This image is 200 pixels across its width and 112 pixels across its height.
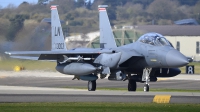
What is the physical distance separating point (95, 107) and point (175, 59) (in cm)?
693

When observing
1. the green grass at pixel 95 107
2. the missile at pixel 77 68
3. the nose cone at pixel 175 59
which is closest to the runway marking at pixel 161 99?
the green grass at pixel 95 107

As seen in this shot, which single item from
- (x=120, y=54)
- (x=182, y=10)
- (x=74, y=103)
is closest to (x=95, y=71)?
(x=120, y=54)

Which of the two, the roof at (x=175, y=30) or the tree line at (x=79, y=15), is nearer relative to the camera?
the tree line at (x=79, y=15)

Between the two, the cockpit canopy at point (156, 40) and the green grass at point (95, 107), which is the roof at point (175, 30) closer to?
the cockpit canopy at point (156, 40)

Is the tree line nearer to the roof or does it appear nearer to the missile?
the roof

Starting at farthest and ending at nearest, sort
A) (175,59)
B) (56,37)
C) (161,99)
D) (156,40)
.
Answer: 1. (56,37)
2. (156,40)
3. (175,59)
4. (161,99)

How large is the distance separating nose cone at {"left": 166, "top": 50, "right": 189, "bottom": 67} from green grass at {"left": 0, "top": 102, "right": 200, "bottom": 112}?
5741 mm

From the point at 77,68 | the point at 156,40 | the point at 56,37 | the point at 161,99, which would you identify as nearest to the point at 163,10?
the point at 56,37

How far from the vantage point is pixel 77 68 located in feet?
70.7

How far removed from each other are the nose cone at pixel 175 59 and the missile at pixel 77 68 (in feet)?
9.65

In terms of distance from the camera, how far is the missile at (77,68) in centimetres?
2114

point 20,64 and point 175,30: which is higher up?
point 20,64

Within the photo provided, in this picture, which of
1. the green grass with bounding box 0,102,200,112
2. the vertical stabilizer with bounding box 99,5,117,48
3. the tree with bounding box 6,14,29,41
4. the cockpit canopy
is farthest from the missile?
the tree with bounding box 6,14,29,41

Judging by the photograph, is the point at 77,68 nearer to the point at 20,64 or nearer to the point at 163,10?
the point at 20,64
